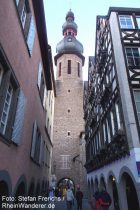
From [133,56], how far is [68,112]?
21653mm

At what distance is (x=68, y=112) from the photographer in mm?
30656

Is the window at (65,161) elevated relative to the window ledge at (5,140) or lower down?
elevated

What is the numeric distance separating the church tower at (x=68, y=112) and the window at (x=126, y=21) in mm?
19761

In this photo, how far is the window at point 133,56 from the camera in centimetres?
946

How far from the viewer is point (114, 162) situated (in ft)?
30.9

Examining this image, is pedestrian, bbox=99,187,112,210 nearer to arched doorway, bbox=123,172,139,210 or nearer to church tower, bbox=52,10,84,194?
arched doorway, bbox=123,172,139,210

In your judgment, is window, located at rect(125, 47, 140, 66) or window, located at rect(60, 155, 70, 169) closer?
window, located at rect(125, 47, 140, 66)

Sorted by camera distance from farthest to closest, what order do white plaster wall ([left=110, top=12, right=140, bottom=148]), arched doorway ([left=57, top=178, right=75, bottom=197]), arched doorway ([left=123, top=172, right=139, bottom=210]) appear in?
arched doorway ([left=57, top=178, right=75, bottom=197]) < arched doorway ([left=123, top=172, right=139, bottom=210]) < white plaster wall ([left=110, top=12, right=140, bottom=148])

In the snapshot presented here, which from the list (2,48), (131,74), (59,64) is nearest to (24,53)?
(2,48)

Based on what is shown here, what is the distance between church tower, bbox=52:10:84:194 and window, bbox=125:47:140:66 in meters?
19.4

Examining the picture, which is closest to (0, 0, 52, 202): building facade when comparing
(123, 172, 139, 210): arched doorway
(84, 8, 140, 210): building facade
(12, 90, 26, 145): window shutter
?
(12, 90, 26, 145): window shutter

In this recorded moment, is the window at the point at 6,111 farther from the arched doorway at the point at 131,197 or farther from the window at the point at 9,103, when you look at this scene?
the arched doorway at the point at 131,197

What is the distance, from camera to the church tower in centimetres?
2606

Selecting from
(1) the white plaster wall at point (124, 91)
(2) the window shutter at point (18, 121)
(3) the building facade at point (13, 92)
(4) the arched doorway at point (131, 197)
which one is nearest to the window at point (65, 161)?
(4) the arched doorway at point (131, 197)
